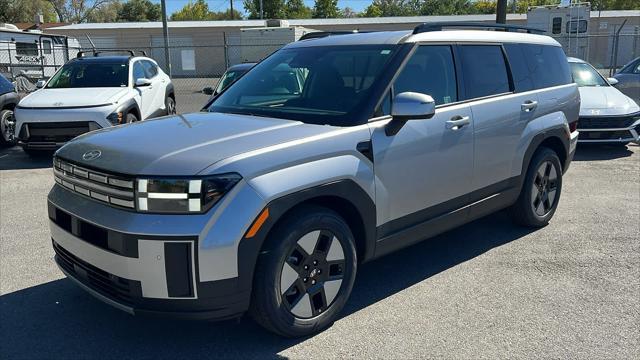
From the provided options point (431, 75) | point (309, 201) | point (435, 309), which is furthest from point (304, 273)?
point (431, 75)

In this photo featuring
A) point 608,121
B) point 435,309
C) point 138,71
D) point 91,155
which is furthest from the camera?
point 138,71

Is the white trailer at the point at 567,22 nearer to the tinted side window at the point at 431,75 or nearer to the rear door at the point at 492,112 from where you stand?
the rear door at the point at 492,112

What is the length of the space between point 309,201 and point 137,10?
75808 millimetres

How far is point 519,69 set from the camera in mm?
5219

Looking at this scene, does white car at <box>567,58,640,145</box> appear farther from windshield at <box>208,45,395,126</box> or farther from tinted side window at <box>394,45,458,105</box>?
windshield at <box>208,45,395,126</box>

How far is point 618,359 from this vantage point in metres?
3.28

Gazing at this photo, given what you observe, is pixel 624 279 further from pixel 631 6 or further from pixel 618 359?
pixel 631 6

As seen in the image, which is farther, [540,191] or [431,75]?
[540,191]

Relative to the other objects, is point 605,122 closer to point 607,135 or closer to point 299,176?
point 607,135

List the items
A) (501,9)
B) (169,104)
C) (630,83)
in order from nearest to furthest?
(630,83) → (169,104) → (501,9)

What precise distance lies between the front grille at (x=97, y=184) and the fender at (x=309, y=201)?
0.67m

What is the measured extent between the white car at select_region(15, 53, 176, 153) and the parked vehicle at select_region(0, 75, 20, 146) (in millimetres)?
553

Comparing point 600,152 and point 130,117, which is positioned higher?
point 130,117

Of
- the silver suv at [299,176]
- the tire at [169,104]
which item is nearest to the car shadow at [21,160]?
the tire at [169,104]
